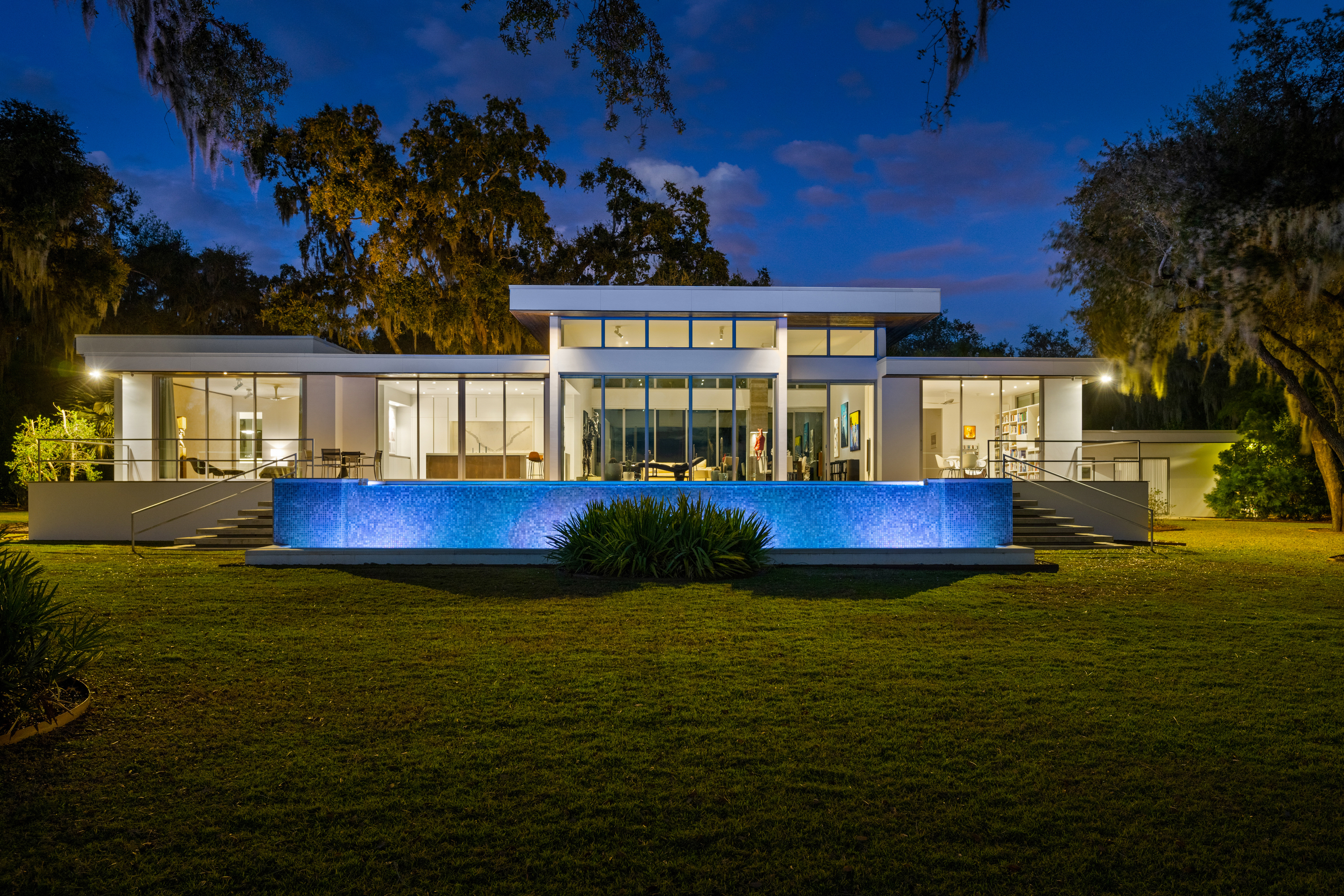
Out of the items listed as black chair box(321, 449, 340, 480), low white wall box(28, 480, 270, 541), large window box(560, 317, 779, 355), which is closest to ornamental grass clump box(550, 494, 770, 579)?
low white wall box(28, 480, 270, 541)

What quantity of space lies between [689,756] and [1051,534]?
1223 cm

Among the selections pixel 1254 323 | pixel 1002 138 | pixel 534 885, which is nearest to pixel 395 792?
pixel 534 885

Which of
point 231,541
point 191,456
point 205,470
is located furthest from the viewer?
point 191,456

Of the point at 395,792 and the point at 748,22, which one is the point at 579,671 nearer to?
the point at 395,792

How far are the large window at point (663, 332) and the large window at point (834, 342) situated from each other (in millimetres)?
1049

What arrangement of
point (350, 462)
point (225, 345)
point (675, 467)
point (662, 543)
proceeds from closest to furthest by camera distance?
point (662, 543), point (675, 467), point (350, 462), point (225, 345)

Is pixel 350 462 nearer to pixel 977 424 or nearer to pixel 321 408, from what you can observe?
pixel 321 408

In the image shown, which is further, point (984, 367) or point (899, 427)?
point (899, 427)

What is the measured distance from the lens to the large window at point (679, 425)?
19.3 m

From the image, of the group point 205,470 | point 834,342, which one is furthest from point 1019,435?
point 205,470

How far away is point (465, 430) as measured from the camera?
2064cm

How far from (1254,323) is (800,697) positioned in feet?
38.0

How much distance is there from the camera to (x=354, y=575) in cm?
1027

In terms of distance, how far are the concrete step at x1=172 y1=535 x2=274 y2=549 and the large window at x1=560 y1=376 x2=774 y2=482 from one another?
698cm
